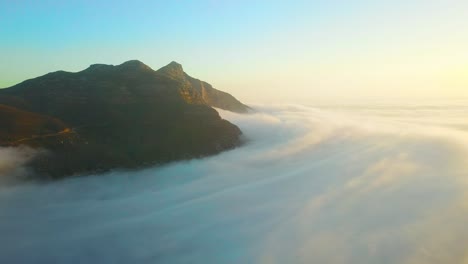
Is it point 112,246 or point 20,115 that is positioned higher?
point 20,115

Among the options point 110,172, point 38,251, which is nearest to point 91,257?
point 38,251

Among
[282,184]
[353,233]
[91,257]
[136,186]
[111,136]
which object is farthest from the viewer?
[111,136]

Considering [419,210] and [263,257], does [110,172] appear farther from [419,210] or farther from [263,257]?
[419,210]

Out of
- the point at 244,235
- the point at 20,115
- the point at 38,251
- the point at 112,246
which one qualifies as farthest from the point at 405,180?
the point at 20,115

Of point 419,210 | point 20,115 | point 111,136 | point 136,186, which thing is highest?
point 20,115

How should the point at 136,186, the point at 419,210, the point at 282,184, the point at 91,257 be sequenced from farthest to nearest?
the point at 282,184 < the point at 136,186 < the point at 419,210 < the point at 91,257

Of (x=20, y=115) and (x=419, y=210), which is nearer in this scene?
(x=419, y=210)

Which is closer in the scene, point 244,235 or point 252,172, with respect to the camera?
point 244,235

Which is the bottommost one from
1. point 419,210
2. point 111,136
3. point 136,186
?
point 419,210

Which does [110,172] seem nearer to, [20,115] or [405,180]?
[20,115]
